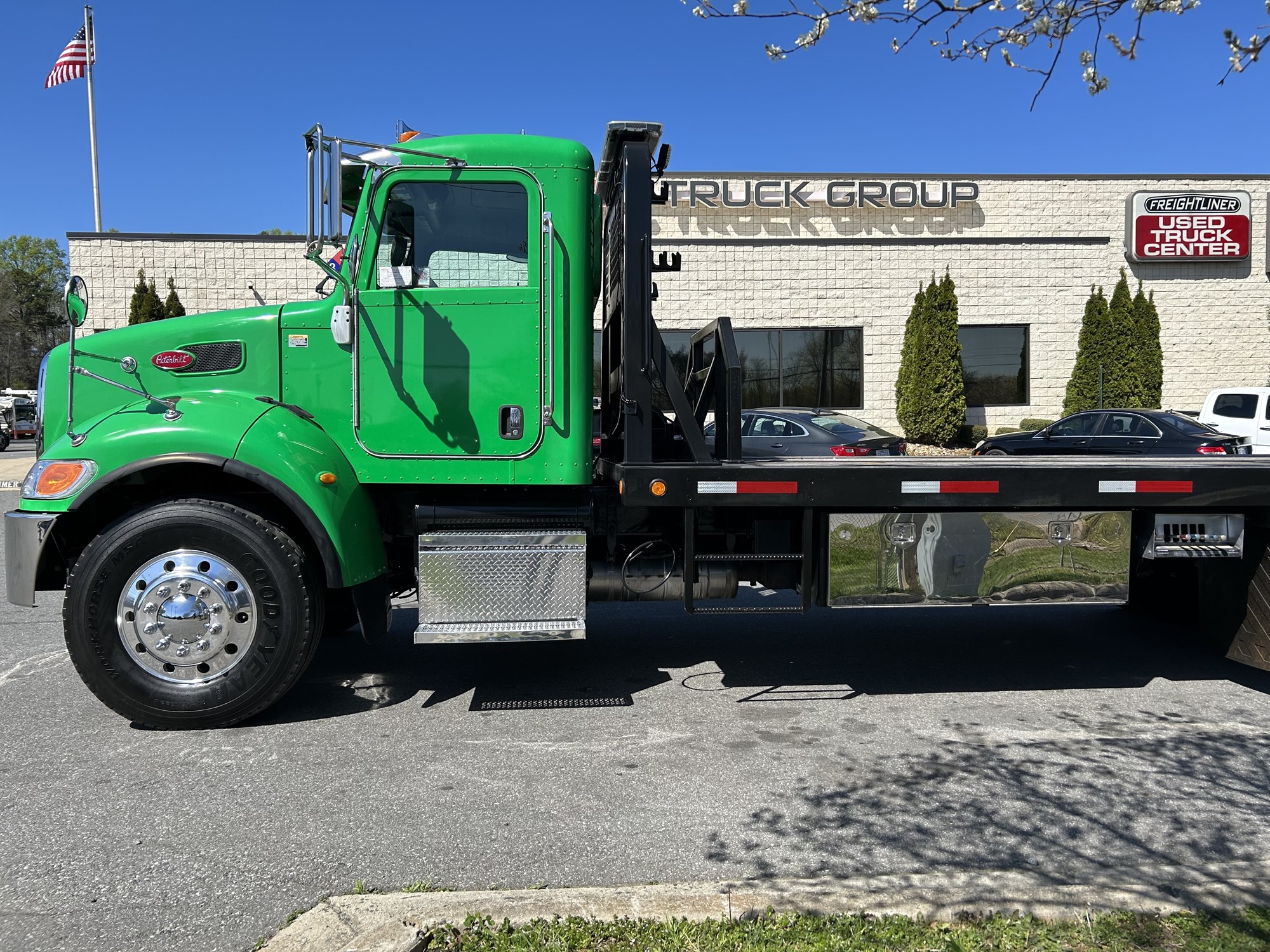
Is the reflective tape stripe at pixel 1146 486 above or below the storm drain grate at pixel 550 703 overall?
above

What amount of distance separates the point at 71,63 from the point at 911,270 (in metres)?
20.0

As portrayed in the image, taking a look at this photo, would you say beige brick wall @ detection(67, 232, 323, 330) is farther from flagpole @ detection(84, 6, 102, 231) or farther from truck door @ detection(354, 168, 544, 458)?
truck door @ detection(354, 168, 544, 458)

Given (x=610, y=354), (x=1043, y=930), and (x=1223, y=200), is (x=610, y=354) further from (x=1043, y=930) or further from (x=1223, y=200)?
(x=1223, y=200)

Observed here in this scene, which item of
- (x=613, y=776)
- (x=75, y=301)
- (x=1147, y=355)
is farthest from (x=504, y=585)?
(x=1147, y=355)

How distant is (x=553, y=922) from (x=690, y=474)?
2464 mm

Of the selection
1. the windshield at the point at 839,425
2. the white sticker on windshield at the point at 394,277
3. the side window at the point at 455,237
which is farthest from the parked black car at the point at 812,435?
the white sticker on windshield at the point at 394,277

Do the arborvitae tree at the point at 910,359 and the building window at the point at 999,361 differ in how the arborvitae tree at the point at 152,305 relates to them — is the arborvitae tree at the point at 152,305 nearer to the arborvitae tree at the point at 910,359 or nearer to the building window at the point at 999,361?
the arborvitae tree at the point at 910,359

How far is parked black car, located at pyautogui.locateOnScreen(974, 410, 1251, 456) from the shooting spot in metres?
13.2

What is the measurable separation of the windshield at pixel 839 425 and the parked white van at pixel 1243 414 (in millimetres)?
6300

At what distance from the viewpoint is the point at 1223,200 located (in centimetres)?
2058

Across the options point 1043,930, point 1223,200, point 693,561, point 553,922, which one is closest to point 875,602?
point 693,561

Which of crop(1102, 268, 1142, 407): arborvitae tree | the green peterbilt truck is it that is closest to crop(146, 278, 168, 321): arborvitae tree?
the green peterbilt truck

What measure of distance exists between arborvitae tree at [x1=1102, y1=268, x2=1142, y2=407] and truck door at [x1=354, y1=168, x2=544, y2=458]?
18.4 meters

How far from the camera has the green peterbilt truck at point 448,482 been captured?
14.5 feet
